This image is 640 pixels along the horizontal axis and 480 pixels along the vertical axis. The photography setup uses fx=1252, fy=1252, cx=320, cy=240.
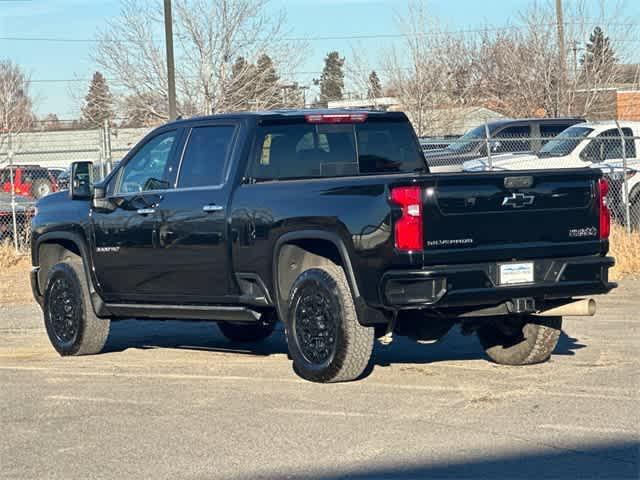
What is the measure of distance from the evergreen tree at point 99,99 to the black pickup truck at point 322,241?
24.7 m

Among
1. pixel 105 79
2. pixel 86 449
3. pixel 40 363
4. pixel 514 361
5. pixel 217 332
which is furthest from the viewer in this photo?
pixel 105 79

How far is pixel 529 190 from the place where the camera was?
27.7 ft

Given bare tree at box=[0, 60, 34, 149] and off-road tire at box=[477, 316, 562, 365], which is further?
bare tree at box=[0, 60, 34, 149]

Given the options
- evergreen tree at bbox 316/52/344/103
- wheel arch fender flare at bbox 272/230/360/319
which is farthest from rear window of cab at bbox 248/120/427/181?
evergreen tree at bbox 316/52/344/103

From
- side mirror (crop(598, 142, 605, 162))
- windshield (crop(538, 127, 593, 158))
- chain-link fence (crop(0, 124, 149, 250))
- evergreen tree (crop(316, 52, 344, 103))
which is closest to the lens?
chain-link fence (crop(0, 124, 149, 250))

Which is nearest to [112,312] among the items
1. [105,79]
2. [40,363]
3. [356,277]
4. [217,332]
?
[40,363]

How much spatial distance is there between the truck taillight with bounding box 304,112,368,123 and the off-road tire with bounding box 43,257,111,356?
247 centimetres

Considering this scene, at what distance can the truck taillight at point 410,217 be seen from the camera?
26.2ft

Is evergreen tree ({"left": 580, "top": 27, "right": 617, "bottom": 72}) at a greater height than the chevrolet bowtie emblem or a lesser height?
greater

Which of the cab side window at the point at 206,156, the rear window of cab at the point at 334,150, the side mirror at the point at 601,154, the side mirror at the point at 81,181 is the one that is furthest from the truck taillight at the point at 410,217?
the side mirror at the point at 601,154

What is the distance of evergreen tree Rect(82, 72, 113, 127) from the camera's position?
3531 centimetres

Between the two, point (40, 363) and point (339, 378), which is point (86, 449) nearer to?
point (339, 378)

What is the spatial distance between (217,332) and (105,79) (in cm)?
2318

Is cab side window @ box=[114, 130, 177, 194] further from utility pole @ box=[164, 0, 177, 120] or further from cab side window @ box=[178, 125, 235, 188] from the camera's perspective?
utility pole @ box=[164, 0, 177, 120]
